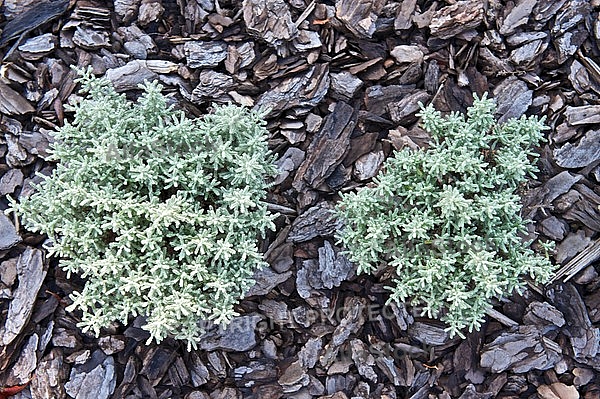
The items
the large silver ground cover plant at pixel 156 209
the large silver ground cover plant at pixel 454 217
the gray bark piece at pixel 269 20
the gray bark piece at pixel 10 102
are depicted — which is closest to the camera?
the large silver ground cover plant at pixel 156 209

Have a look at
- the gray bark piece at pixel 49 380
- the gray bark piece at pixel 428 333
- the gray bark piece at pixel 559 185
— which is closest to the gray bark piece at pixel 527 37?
the gray bark piece at pixel 559 185

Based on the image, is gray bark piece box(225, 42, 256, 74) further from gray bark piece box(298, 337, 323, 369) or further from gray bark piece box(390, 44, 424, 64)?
gray bark piece box(298, 337, 323, 369)

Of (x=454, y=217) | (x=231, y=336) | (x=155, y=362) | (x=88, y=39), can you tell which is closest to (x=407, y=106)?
(x=454, y=217)

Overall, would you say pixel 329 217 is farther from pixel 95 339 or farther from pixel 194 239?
pixel 95 339

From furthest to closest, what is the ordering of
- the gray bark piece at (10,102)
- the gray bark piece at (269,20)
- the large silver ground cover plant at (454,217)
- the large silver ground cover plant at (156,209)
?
the gray bark piece at (10,102) < the gray bark piece at (269,20) < the large silver ground cover plant at (454,217) < the large silver ground cover plant at (156,209)

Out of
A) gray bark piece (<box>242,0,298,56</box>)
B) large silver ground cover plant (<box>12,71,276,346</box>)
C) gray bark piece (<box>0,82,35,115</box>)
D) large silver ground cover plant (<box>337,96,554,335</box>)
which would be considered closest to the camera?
large silver ground cover plant (<box>12,71,276,346</box>)

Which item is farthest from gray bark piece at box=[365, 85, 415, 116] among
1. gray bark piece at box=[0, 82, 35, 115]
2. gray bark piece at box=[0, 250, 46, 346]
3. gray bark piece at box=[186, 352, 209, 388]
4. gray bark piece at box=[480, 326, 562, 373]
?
gray bark piece at box=[0, 250, 46, 346]

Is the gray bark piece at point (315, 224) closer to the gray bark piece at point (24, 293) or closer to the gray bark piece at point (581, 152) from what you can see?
the gray bark piece at point (581, 152)
